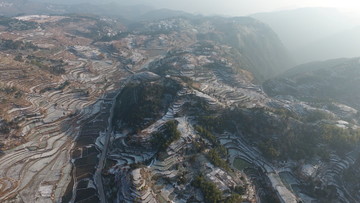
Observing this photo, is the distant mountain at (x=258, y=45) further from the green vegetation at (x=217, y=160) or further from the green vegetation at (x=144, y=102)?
the green vegetation at (x=217, y=160)

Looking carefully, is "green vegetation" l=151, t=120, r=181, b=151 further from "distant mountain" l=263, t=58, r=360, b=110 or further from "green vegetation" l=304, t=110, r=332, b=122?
"distant mountain" l=263, t=58, r=360, b=110

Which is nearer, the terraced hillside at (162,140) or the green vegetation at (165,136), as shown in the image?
the terraced hillside at (162,140)

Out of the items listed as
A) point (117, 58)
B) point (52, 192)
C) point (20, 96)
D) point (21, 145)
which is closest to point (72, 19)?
point (117, 58)

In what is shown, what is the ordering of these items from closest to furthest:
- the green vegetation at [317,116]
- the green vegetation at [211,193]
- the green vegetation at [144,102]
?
the green vegetation at [211,193] < the green vegetation at [144,102] < the green vegetation at [317,116]

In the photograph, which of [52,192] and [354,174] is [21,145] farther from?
[354,174]

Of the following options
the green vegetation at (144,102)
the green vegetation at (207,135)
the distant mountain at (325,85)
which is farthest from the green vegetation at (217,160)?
the distant mountain at (325,85)

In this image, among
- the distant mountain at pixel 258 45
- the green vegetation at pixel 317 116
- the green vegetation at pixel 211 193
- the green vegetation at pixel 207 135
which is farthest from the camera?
the distant mountain at pixel 258 45

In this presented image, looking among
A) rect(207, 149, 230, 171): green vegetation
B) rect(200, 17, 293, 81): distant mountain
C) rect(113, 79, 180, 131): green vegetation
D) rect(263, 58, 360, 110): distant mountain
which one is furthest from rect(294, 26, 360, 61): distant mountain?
rect(207, 149, 230, 171): green vegetation

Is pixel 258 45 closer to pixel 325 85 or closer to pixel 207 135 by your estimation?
pixel 325 85
